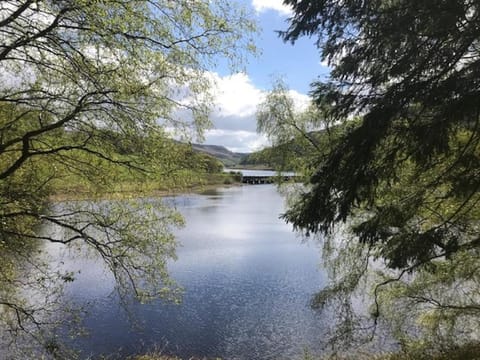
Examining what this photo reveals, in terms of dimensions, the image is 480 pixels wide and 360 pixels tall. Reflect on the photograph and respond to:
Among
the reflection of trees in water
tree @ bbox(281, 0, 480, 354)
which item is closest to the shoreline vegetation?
the reflection of trees in water

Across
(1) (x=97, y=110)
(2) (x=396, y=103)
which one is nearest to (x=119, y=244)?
(1) (x=97, y=110)

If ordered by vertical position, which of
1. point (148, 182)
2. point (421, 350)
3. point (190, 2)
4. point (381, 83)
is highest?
point (190, 2)

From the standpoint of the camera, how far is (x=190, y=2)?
5574 millimetres

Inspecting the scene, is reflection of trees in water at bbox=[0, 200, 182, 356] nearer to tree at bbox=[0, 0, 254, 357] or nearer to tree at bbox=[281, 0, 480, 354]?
tree at bbox=[0, 0, 254, 357]

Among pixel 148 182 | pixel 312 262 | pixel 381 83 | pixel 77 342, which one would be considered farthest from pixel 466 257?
pixel 312 262

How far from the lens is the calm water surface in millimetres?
10773

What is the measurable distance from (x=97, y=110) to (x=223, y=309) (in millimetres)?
9488

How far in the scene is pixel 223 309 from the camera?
13164 millimetres

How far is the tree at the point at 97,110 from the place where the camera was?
Answer: 468 cm

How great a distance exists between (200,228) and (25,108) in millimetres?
22029

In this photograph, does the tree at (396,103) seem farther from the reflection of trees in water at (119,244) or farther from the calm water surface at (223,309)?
the calm water surface at (223,309)

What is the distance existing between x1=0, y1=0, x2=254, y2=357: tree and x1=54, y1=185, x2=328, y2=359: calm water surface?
124 cm

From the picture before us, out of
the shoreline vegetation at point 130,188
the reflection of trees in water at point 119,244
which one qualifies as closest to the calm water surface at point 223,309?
the shoreline vegetation at point 130,188

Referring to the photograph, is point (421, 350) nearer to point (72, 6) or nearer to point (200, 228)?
point (72, 6)
